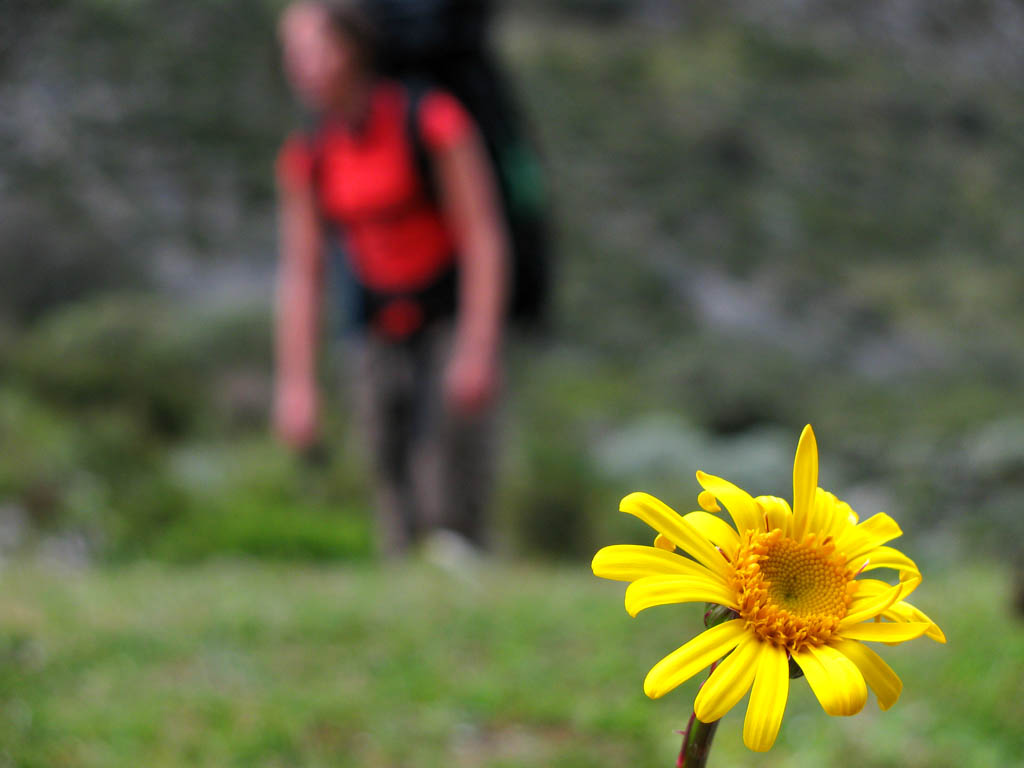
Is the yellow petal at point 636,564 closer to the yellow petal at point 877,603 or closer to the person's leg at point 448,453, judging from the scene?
the yellow petal at point 877,603

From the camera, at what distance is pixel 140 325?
9367 mm

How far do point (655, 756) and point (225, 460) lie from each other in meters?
6.91

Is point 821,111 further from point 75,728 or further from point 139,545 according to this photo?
point 75,728

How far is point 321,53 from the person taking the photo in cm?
398

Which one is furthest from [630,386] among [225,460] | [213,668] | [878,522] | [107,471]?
[878,522]

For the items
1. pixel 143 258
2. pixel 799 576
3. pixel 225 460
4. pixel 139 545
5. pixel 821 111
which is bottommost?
pixel 799 576

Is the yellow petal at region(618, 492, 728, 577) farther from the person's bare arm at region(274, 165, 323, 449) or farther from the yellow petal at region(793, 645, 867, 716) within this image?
the person's bare arm at region(274, 165, 323, 449)

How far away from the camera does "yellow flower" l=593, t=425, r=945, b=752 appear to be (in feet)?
2.43

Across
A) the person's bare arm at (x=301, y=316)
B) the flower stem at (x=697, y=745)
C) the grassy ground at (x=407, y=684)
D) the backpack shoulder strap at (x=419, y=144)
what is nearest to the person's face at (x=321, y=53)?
the backpack shoulder strap at (x=419, y=144)

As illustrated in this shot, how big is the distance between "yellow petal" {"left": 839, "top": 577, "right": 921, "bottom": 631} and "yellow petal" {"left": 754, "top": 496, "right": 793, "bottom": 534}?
9 cm

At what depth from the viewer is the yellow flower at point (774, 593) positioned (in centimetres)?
74

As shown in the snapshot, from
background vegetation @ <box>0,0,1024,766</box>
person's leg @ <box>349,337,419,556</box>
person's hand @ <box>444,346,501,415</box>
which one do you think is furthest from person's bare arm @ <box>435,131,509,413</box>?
background vegetation @ <box>0,0,1024,766</box>

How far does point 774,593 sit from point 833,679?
0.09m

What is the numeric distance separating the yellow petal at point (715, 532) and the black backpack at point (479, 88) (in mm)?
3757
